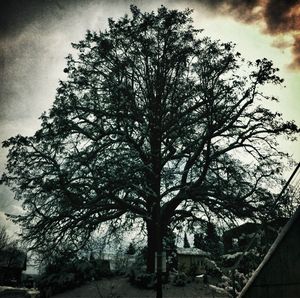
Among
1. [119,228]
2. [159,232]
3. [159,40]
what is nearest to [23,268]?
[119,228]

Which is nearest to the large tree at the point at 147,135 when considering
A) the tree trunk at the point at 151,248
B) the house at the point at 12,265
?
the tree trunk at the point at 151,248

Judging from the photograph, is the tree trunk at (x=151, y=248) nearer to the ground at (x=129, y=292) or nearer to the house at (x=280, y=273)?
the ground at (x=129, y=292)

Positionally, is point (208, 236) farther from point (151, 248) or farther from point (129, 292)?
point (129, 292)

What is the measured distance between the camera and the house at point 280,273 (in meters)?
6.11

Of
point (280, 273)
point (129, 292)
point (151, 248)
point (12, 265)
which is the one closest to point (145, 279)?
point (129, 292)

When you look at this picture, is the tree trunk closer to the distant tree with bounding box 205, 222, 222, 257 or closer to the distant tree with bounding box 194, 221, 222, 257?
the distant tree with bounding box 194, 221, 222, 257

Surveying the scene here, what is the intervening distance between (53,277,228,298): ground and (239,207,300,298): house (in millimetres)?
8982

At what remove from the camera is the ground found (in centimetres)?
1469

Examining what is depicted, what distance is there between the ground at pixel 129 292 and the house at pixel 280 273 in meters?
8.98

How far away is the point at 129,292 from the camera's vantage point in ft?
50.5

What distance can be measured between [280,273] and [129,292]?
1099 centimetres

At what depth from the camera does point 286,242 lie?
248 inches

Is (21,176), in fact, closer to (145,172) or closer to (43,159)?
(43,159)

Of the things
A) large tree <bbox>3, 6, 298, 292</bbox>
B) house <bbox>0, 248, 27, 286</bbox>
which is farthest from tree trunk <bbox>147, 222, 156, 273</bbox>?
house <bbox>0, 248, 27, 286</bbox>
